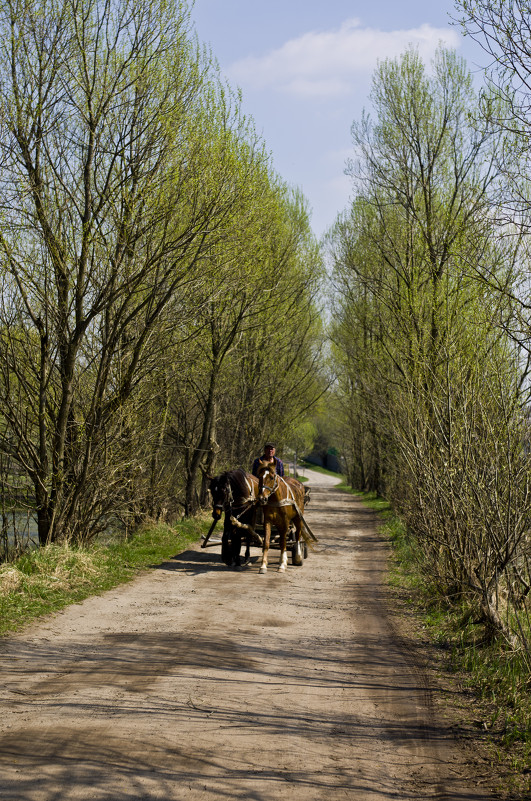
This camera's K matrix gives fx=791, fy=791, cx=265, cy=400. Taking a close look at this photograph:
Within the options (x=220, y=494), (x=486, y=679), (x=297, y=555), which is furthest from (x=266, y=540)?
(x=486, y=679)

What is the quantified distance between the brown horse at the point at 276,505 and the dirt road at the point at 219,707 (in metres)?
3.25

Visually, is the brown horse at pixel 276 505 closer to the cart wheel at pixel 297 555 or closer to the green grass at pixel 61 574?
the cart wheel at pixel 297 555

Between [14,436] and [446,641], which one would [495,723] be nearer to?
[446,641]

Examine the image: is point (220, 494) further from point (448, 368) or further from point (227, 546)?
point (448, 368)

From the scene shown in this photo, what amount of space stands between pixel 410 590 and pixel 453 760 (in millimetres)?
7356

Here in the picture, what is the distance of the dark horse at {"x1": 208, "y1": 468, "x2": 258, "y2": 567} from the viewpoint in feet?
45.3

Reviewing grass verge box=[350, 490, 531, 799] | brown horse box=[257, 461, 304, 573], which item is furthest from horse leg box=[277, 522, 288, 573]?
grass verge box=[350, 490, 531, 799]

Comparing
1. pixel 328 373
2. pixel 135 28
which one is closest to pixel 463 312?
pixel 135 28

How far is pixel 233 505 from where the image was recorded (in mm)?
13992

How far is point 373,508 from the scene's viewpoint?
1316 inches

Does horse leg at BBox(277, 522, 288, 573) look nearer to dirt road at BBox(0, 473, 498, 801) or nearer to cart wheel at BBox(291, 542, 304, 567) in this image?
cart wheel at BBox(291, 542, 304, 567)

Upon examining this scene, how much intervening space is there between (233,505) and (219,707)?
8055 millimetres

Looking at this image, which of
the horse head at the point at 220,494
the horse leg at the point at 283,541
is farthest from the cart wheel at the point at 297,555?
the horse head at the point at 220,494


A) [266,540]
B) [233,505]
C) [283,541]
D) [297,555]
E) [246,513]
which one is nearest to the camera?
[233,505]
